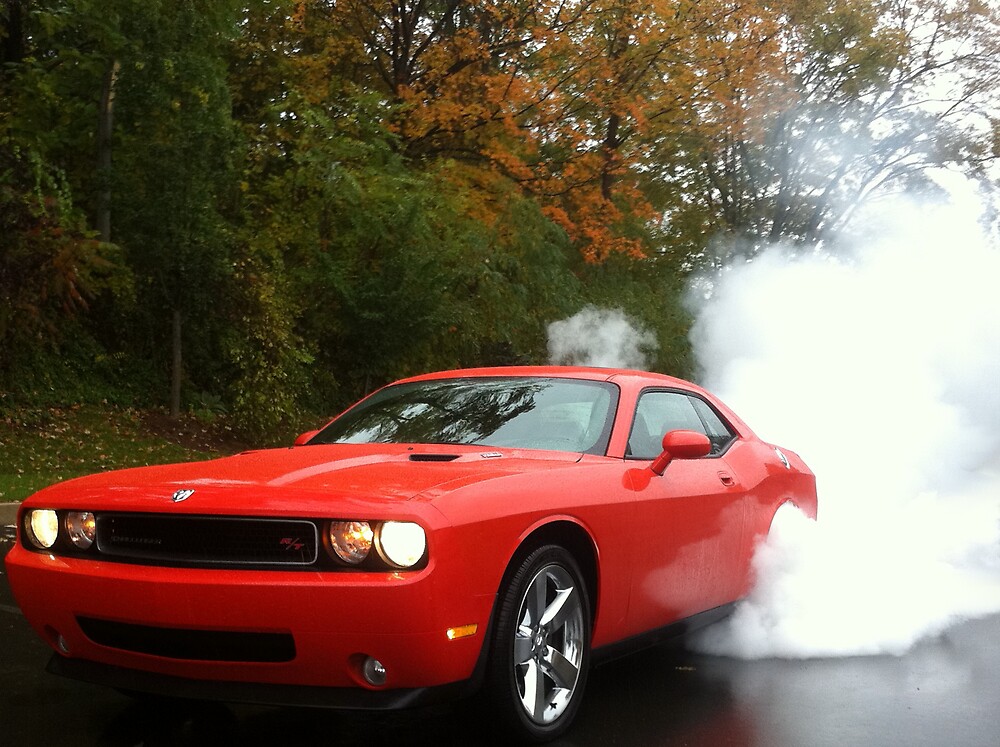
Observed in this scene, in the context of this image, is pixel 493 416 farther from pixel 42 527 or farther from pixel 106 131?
pixel 106 131

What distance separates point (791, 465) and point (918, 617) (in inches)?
40.6

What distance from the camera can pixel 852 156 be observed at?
35.4 meters

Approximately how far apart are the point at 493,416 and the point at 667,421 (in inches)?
37.0

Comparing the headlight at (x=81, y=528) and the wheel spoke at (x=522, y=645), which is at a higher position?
Result: the headlight at (x=81, y=528)

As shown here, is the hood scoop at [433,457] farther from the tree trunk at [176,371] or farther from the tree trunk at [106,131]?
the tree trunk at [106,131]

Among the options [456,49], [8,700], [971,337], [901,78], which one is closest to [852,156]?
[901,78]

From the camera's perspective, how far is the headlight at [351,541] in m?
4.08

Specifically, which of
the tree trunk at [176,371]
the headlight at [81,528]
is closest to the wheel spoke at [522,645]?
the headlight at [81,528]

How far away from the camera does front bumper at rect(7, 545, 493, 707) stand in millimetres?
3977

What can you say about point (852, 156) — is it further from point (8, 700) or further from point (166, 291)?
point (8, 700)

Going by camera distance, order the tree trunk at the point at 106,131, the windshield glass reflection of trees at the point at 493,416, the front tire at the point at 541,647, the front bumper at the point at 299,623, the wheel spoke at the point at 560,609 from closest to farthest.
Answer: the front bumper at the point at 299,623 < the front tire at the point at 541,647 < the wheel spoke at the point at 560,609 < the windshield glass reflection of trees at the point at 493,416 < the tree trunk at the point at 106,131

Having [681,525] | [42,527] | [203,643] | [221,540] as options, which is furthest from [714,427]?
[42,527]

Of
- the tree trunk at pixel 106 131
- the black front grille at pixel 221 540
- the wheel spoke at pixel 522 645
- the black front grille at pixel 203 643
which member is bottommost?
the wheel spoke at pixel 522 645

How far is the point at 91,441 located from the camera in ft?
58.7
